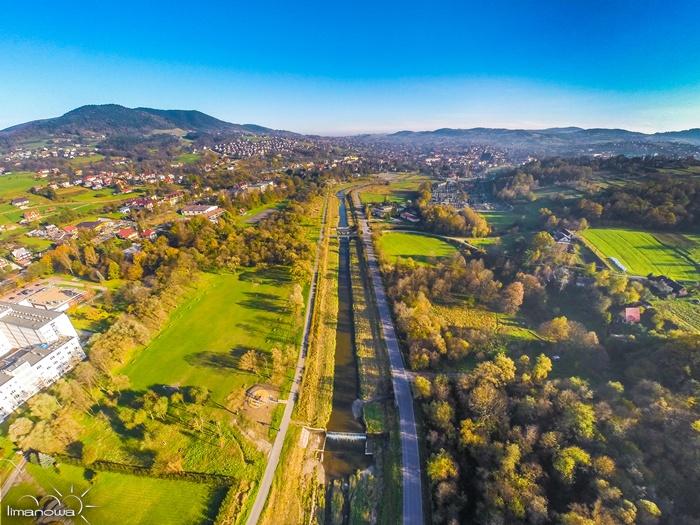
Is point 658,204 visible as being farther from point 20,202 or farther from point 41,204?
point 20,202

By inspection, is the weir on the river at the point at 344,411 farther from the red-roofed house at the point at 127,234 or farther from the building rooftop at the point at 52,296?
the red-roofed house at the point at 127,234

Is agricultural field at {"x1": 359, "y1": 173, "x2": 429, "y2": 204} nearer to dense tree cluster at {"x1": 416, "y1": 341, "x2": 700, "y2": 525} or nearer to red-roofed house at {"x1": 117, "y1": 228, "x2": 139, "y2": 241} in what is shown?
red-roofed house at {"x1": 117, "y1": 228, "x2": 139, "y2": 241}

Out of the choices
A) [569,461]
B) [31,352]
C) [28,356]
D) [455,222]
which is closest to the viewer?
[569,461]

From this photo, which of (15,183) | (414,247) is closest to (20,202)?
(15,183)

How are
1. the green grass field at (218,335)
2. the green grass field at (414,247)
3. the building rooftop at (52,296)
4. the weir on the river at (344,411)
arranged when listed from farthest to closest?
1. the green grass field at (414,247)
2. the building rooftop at (52,296)
3. the green grass field at (218,335)
4. the weir on the river at (344,411)

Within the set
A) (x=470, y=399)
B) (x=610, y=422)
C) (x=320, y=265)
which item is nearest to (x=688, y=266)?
(x=610, y=422)

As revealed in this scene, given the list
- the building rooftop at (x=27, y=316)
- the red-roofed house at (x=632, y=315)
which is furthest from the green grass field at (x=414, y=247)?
the building rooftop at (x=27, y=316)
